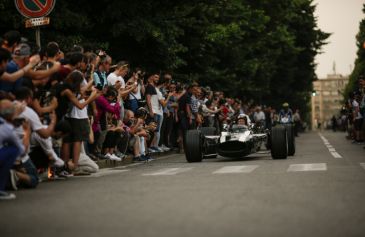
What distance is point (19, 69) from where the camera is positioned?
1380 centimetres

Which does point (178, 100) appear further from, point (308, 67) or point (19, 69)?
point (308, 67)

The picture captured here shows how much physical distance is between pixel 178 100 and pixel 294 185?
15261 mm

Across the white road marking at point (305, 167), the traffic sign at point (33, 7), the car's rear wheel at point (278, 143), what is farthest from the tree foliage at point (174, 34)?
the white road marking at point (305, 167)

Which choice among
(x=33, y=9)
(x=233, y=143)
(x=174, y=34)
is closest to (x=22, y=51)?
(x=33, y=9)

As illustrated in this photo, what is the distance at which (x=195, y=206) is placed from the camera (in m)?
9.78

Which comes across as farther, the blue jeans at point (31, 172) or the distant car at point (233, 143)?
the distant car at point (233, 143)

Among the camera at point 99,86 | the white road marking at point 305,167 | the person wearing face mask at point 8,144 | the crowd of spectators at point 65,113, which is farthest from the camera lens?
the camera at point 99,86

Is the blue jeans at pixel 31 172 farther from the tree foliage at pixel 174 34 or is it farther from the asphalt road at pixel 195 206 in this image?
the tree foliage at pixel 174 34

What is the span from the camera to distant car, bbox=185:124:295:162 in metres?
20.6

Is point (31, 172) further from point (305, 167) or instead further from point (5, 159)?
point (305, 167)

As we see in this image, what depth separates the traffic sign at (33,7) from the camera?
→ 16.0 metres

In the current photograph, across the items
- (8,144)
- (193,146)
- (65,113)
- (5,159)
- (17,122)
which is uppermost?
(65,113)

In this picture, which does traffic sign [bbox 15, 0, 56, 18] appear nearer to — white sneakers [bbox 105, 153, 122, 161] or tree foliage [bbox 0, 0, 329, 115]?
white sneakers [bbox 105, 153, 122, 161]

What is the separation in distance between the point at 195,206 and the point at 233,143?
438 inches
